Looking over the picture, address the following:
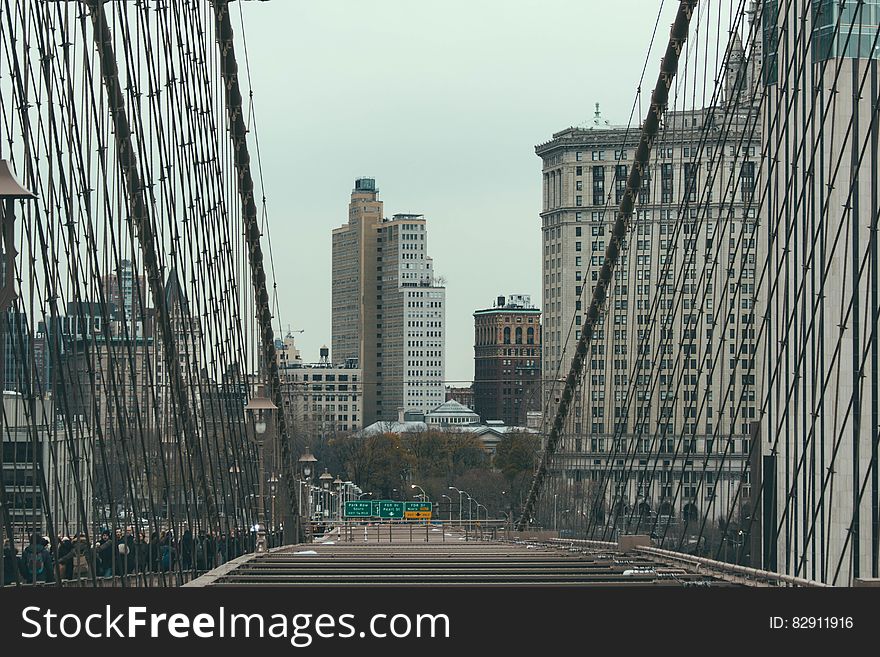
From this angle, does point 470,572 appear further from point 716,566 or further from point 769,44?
point 769,44

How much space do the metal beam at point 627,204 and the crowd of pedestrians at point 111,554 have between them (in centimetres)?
763

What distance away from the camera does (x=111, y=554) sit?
49.5ft

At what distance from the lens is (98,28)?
14.0m

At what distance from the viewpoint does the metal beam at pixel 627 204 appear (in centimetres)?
2122

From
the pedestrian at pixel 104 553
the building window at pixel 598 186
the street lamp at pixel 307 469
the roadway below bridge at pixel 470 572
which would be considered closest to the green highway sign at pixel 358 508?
the street lamp at pixel 307 469

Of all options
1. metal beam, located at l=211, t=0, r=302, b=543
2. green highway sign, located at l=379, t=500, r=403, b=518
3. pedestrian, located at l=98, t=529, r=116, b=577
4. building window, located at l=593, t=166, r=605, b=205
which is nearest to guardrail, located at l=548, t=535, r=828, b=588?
pedestrian, located at l=98, t=529, r=116, b=577

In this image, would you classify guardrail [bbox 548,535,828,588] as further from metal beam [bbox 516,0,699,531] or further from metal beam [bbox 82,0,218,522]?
metal beam [bbox 516,0,699,531]

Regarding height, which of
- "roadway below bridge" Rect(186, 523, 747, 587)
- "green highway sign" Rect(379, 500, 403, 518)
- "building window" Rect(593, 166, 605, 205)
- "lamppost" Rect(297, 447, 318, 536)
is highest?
"building window" Rect(593, 166, 605, 205)

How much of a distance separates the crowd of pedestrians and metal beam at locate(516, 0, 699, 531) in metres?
7.63

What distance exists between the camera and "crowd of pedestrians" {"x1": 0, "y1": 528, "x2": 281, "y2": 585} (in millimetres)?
12922
